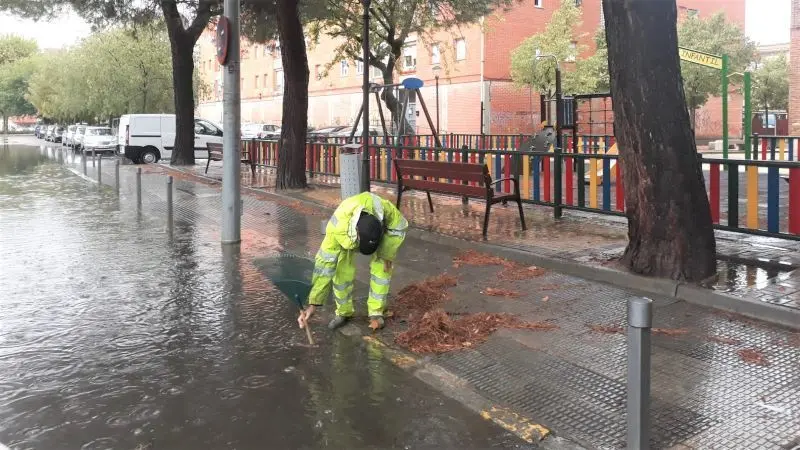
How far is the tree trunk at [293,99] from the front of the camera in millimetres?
15008

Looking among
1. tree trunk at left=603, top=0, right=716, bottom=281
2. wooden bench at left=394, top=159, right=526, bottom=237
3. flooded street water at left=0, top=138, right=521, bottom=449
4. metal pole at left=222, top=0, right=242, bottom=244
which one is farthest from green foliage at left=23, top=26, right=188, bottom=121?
tree trunk at left=603, top=0, right=716, bottom=281

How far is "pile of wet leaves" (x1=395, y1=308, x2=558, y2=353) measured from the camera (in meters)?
5.29

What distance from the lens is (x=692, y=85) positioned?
37.4 meters

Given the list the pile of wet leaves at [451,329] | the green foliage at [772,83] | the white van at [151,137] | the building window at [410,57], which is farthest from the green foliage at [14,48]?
the pile of wet leaves at [451,329]

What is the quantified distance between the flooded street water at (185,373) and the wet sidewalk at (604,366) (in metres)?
0.38

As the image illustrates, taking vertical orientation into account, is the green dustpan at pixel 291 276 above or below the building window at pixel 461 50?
below

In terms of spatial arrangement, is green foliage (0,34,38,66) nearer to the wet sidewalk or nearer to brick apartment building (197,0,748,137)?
brick apartment building (197,0,748,137)

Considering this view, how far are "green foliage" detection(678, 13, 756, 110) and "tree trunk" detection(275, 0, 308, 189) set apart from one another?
27.1 metres

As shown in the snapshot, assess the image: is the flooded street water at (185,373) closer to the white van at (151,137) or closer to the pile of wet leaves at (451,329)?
the pile of wet leaves at (451,329)

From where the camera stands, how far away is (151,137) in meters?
28.1

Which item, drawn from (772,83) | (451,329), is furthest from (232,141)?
(772,83)

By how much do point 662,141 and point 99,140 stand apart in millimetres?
34663

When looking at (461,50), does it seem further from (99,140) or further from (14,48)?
(14,48)

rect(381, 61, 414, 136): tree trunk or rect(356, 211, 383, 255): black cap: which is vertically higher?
rect(381, 61, 414, 136): tree trunk
